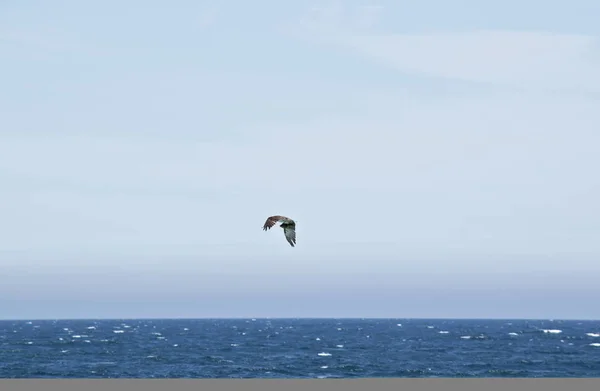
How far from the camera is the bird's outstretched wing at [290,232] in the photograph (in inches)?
656

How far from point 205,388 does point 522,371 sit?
7231 cm

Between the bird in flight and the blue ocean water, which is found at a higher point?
the blue ocean water

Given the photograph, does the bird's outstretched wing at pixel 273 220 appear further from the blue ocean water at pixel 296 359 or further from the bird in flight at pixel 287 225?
the blue ocean water at pixel 296 359

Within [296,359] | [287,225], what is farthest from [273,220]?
[296,359]

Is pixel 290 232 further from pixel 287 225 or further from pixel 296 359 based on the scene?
pixel 296 359

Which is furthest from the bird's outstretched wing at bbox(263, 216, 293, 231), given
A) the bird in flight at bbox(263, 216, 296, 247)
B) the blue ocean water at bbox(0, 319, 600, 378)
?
the blue ocean water at bbox(0, 319, 600, 378)

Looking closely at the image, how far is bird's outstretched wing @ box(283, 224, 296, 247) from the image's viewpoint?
54.7ft

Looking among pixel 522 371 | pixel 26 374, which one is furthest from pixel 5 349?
pixel 522 371

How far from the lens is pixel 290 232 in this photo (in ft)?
55.1

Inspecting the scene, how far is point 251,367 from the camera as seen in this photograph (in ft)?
295

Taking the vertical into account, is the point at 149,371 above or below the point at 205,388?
above

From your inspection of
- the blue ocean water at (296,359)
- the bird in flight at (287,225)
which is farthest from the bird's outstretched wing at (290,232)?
the blue ocean water at (296,359)

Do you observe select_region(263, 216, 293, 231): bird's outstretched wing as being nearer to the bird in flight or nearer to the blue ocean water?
the bird in flight

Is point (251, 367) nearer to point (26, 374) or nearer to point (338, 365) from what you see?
point (338, 365)
